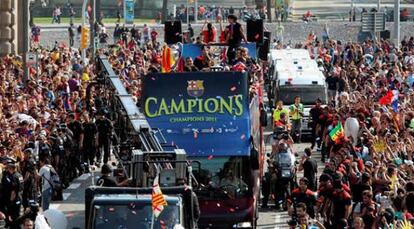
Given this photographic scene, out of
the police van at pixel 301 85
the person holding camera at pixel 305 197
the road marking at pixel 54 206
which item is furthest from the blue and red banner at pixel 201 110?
the police van at pixel 301 85

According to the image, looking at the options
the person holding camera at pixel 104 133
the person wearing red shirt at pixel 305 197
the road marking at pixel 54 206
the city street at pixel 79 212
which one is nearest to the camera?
the person wearing red shirt at pixel 305 197

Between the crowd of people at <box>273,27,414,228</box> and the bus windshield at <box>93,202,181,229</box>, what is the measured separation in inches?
97.2

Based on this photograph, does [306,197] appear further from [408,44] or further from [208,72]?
[408,44]

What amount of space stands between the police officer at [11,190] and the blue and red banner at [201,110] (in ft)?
8.13

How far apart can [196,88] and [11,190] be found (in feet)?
11.8

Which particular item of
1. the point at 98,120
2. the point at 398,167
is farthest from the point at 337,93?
the point at 398,167

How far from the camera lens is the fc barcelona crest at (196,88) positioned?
3091 cm

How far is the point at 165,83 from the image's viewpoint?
31.1 m

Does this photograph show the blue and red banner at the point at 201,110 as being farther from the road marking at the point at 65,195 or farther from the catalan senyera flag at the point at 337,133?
the catalan senyera flag at the point at 337,133

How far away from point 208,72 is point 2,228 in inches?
208

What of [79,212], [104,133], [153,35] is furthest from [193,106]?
[153,35]

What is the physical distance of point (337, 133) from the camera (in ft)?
123

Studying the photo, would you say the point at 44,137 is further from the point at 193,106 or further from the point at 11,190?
the point at 193,106

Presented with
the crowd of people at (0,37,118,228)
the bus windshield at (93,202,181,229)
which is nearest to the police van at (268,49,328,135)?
the crowd of people at (0,37,118,228)
